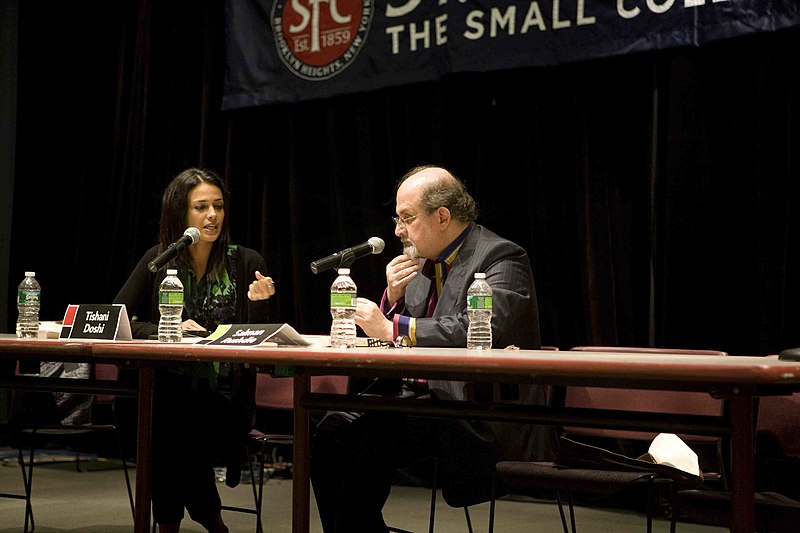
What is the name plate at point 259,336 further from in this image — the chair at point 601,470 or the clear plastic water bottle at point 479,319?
the chair at point 601,470

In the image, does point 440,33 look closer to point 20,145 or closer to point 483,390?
point 483,390

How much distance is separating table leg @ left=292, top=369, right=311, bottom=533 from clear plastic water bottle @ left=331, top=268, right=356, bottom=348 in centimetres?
12

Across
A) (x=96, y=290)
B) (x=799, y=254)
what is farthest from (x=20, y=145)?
(x=799, y=254)

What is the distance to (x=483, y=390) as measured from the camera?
2680mm

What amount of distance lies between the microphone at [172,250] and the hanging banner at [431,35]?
191cm

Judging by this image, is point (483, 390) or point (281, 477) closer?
point (483, 390)

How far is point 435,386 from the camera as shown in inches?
104

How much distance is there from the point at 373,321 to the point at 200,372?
94 centimetres

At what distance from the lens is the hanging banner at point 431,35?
3973 millimetres

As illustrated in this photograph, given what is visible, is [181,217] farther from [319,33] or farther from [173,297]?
[319,33]

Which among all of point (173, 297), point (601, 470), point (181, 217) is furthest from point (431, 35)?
point (601, 470)

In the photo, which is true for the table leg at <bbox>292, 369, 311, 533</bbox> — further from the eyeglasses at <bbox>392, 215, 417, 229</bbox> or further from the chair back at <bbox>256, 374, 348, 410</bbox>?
the chair back at <bbox>256, 374, 348, 410</bbox>

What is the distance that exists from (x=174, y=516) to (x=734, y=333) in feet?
7.70

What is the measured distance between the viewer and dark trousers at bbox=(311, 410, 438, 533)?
2576 mm
